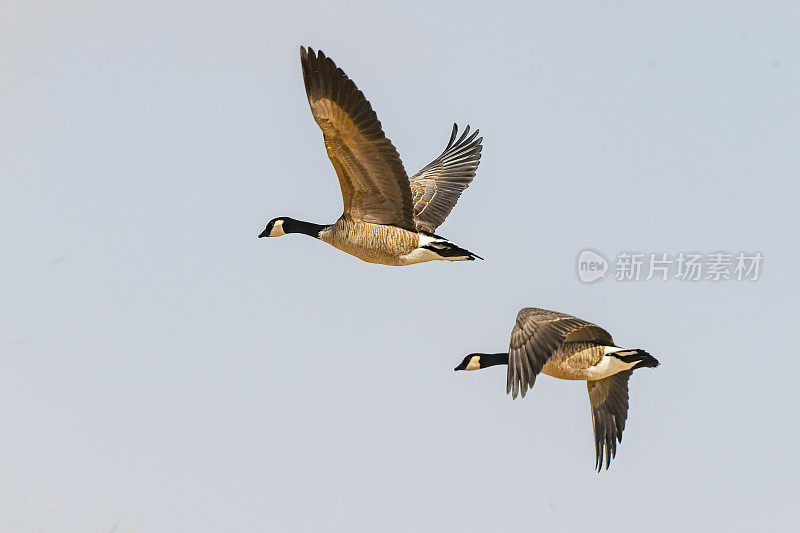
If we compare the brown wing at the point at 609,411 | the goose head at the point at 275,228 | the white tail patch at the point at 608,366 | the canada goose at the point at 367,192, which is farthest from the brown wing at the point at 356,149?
the brown wing at the point at 609,411

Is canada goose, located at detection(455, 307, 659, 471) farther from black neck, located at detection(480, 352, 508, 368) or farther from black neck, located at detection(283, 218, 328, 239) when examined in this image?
black neck, located at detection(283, 218, 328, 239)

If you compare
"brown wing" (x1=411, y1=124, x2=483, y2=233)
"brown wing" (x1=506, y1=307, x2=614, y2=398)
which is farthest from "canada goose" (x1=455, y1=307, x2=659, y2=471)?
"brown wing" (x1=411, y1=124, x2=483, y2=233)

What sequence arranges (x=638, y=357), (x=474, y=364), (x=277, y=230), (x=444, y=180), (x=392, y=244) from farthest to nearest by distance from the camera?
(x=444, y=180) < (x=474, y=364) < (x=277, y=230) < (x=392, y=244) < (x=638, y=357)

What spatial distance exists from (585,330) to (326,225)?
2785 mm

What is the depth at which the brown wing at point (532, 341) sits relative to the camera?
900 cm

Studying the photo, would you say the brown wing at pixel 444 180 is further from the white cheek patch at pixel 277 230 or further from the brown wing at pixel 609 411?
the brown wing at pixel 609 411

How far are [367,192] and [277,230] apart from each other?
180 cm

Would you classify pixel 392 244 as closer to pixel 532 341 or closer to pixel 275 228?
pixel 275 228

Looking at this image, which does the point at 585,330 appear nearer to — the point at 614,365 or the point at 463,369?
the point at 614,365

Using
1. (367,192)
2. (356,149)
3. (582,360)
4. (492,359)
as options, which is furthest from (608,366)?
(356,149)

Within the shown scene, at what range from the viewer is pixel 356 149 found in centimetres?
1011

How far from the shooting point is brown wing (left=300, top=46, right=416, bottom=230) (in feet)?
31.4

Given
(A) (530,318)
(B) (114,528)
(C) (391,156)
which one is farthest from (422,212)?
(B) (114,528)

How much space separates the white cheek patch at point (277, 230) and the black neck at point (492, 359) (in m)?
2.53
